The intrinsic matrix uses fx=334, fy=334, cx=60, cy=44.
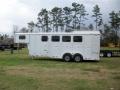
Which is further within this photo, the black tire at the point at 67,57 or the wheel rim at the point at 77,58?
the black tire at the point at 67,57

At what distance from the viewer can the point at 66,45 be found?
→ 1088 inches

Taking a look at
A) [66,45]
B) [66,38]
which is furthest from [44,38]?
[66,45]

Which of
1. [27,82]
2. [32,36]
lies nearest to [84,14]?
[32,36]

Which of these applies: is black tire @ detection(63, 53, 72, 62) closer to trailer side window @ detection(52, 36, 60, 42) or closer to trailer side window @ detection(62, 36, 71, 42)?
trailer side window @ detection(62, 36, 71, 42)

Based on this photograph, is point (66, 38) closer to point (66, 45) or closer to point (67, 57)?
point (66, 45)

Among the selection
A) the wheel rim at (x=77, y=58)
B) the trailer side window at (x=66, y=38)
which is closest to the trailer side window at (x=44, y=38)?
the trailer side window at (x=66, y=38)

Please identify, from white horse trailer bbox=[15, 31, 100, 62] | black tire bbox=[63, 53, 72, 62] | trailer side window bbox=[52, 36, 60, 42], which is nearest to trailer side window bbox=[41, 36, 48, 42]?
white horse trailer bbox=[15, 31, 100, 62]

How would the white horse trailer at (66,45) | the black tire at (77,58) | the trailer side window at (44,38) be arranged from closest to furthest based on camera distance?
the white horse trailer at (66,45) < the black tire at (77,58) < the trailer side window at (44,38)

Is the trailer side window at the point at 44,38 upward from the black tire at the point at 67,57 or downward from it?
upward

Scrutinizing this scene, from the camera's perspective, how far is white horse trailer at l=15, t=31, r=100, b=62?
27.2 m

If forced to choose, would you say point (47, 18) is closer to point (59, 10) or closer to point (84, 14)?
point (59, 10)

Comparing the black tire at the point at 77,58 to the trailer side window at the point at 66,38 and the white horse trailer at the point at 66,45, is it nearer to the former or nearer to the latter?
the white horse trailer at the point at 66,45

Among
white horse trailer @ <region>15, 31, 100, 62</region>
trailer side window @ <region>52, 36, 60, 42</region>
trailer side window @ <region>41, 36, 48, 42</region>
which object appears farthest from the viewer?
A: trailer side window @ <region>41, 36, 48, 42</region>

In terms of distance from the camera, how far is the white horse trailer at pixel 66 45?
27203 mm
